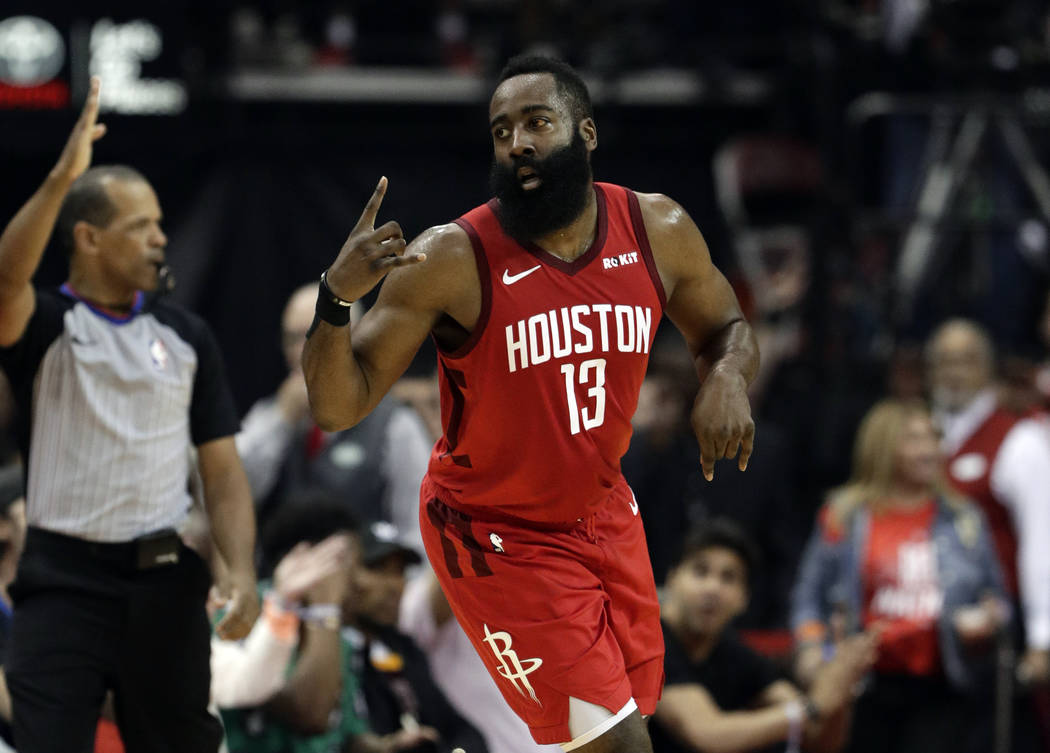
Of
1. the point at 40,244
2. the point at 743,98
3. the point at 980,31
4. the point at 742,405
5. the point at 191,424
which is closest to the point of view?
the point at 742,405

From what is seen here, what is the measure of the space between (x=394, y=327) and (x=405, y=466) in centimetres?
287

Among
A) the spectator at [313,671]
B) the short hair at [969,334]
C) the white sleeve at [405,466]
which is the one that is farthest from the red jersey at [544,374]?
the short hair at [969,334]

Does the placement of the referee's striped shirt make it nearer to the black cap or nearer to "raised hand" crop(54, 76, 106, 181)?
"raised hand" crop(54, 76, 106, 181)

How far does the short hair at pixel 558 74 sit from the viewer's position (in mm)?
3900

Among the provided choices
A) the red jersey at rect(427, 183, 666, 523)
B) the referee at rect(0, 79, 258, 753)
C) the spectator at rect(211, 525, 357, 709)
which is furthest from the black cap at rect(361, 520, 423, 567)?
the red jersey at rect(427, 183, 666, 523)

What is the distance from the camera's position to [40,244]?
4043 millimetres

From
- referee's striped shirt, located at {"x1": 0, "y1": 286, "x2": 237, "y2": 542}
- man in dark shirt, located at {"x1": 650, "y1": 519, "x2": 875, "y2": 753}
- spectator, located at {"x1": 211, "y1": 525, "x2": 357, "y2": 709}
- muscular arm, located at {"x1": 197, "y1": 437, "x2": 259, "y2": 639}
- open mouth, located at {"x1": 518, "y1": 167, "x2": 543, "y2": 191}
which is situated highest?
open mouth, located at {"x1": 518, "y1": 167, "x2": 543, "y2": 191}

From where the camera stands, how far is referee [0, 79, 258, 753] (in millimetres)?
4078

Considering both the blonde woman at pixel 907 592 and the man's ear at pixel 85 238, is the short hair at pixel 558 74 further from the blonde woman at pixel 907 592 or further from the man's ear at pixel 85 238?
the blonde woman at pixel 907 592

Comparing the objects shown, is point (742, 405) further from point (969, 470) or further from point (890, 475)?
point (969, 470)

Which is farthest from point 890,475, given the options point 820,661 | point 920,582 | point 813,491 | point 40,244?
point 40,244

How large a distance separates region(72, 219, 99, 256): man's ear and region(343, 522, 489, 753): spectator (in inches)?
67.3

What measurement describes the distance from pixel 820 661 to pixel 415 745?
2010 mm

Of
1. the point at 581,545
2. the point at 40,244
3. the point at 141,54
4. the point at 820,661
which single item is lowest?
the point at 820,661
